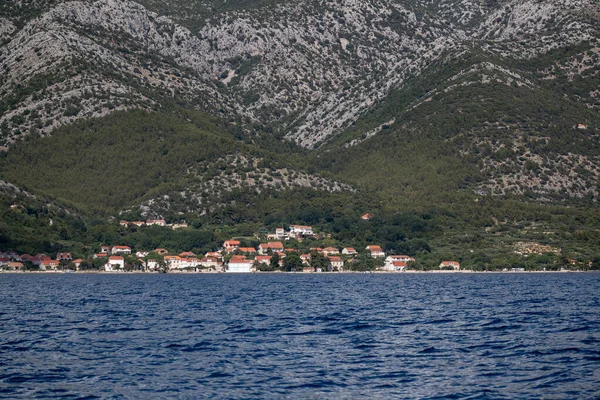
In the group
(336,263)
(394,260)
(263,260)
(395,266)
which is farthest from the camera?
(394,260)

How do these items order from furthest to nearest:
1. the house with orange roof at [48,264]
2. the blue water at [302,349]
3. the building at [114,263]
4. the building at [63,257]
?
the building at [114,263] → the building at [63,257] → the house with orange roof at [48,264] → the blue water at [302,349]

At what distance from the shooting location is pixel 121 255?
200m

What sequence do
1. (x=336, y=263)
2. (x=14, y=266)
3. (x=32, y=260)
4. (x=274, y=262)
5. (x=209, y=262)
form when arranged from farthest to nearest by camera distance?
(x=209, y=262) → (x=336, y=263) → (x=274, y=262) → (x=32, y=260) → (x=14, y=266)

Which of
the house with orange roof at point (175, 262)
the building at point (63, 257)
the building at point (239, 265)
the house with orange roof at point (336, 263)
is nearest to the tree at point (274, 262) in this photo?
the building at point (239, 265)

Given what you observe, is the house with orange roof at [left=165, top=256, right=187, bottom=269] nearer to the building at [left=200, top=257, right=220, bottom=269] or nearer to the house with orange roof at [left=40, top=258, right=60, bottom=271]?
the building at [left=200, top=257, right=220, bottom=269]

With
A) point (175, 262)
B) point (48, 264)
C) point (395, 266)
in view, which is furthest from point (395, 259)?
point (48, 264)

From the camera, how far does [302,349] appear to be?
51906 mm

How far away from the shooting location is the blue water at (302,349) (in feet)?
131

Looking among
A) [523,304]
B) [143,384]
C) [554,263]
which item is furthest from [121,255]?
[143,384]

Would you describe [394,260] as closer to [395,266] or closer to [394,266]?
[394,266]

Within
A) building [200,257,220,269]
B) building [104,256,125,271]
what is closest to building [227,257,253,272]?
building [200,257,220,269]

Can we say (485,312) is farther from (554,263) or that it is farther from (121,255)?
(121,255)

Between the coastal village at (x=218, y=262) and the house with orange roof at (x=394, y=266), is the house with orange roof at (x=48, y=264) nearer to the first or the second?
the coastal village at (x=218, y=262)

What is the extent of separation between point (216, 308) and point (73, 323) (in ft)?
59.2
